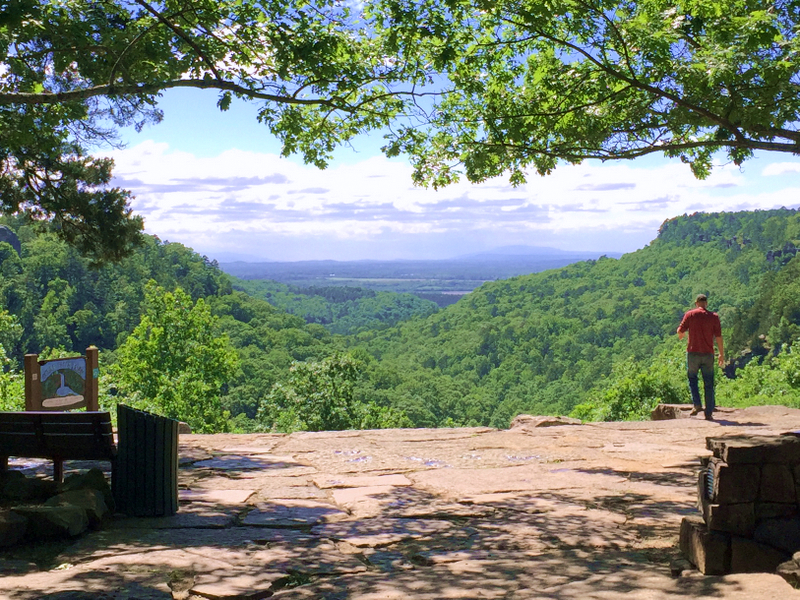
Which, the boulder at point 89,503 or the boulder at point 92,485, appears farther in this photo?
the boulder at point 92,485

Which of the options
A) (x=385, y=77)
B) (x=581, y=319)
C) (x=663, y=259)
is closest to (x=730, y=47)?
(x=385, y=77)

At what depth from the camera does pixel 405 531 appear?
5.54m

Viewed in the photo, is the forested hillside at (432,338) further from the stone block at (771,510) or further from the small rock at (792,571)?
the small rock at (792,571)

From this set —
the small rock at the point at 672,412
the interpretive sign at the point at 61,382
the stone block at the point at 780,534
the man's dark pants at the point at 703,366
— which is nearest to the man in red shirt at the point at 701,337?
the man's dark pants at the point at 703,366

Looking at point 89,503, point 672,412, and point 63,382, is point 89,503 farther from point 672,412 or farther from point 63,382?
point 672,412

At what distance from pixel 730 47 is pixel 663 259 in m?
104

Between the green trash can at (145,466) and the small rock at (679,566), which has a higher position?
the green trash can at (145,466)

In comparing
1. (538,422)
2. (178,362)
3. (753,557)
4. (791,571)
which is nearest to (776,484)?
(753,557)

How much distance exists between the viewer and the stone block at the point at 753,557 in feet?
13.7

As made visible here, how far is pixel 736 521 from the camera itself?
4.29m

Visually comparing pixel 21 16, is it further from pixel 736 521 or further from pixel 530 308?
pixel 530 308

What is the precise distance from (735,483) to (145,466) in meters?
3.91

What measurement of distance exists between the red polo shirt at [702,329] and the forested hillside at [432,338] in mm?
8946

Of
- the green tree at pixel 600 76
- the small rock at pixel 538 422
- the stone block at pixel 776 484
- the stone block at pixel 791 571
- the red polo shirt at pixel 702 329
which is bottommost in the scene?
the small rock at pixel 538 422
